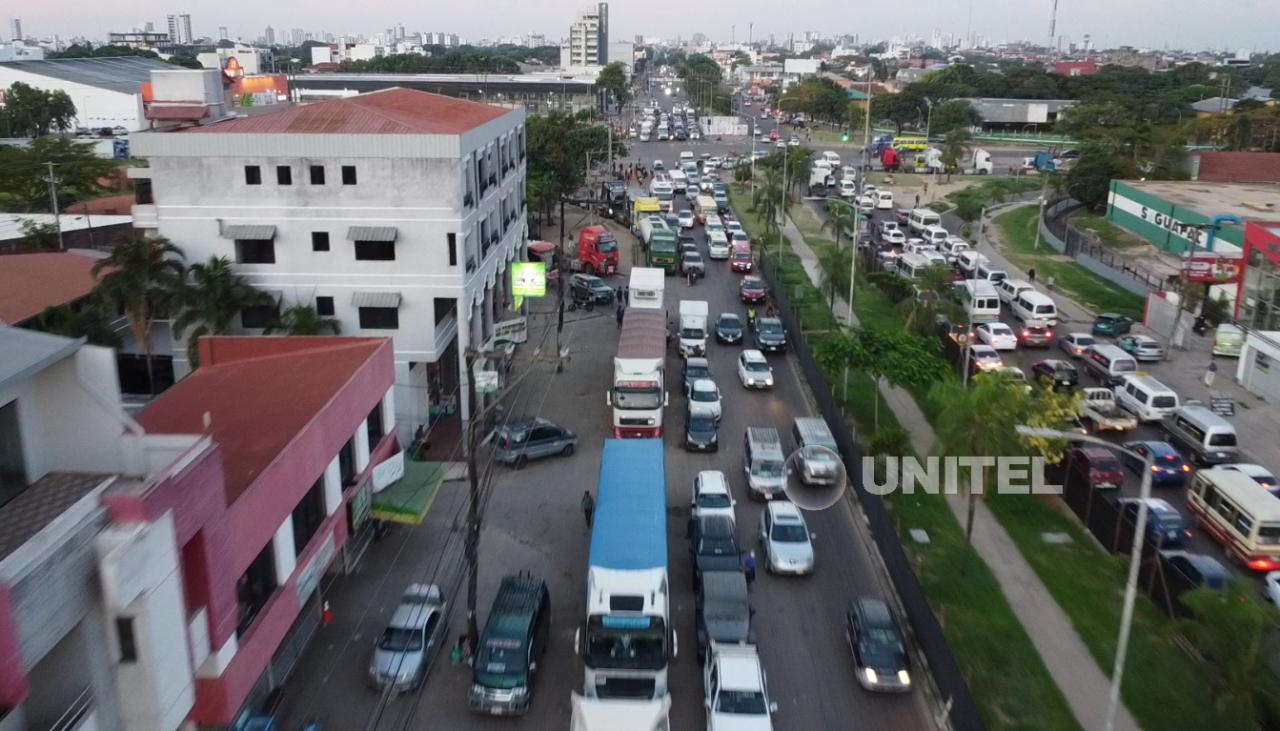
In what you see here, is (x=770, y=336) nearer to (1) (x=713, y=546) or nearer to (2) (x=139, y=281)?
(1) (x=713, y=546)

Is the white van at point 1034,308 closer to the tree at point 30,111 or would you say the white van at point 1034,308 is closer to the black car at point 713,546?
the black car at point 713,546

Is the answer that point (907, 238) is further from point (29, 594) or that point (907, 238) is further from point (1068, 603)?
point (29, 594)

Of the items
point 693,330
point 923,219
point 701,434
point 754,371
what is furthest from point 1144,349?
point 923,219

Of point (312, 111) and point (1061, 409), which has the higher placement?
point (312, 111)

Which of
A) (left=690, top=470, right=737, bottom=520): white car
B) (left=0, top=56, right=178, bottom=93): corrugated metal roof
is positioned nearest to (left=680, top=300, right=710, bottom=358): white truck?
(left=690, top=470, right=737, bottom=520): white car

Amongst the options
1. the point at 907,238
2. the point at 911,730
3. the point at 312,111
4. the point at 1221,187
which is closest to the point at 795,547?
the point at 911,730
